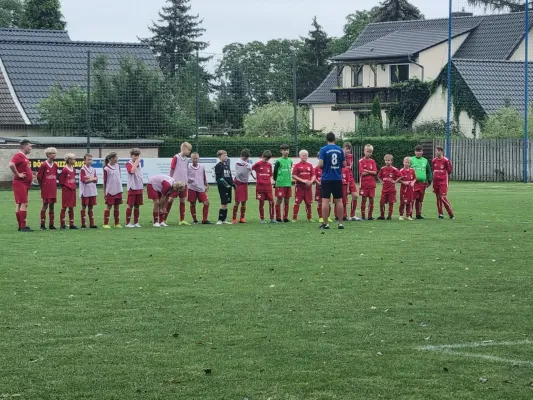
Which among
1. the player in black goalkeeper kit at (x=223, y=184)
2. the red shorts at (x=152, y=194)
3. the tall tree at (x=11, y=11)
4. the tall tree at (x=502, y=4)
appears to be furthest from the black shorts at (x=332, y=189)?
the tall tree at (x=11, y=11)

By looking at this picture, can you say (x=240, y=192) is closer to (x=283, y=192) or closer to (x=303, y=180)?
(x=283, y=192)

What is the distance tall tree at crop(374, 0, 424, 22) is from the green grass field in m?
84.9

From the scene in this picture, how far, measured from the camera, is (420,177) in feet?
86.9

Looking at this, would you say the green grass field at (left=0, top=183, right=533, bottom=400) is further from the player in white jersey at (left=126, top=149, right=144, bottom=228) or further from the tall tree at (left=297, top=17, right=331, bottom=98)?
the tall tree at (left=297, top=17, right=331, bottom=98)

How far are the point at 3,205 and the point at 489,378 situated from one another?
26.4 m

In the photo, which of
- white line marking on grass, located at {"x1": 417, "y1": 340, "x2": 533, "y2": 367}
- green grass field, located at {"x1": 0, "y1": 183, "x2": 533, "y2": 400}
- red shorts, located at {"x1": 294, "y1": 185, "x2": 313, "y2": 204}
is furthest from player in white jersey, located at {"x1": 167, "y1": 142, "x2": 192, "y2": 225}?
white line marking on grass, located at {"x1": 417, "y1": 340, "x2": 533, "y2": 367}

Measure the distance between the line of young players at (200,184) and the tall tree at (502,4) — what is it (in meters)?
59.4

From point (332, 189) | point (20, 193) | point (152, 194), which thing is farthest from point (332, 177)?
point (20, 193)

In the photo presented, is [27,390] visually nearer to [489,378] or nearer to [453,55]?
[489,378]

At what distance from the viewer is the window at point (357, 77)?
250ft

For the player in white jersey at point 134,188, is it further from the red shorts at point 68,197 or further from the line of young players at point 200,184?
the red shorts at point 68,197

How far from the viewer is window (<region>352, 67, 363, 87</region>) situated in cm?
7606

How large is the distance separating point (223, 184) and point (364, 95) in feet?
167

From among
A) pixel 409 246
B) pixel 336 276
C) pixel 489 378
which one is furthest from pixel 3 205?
pixel 489 378
